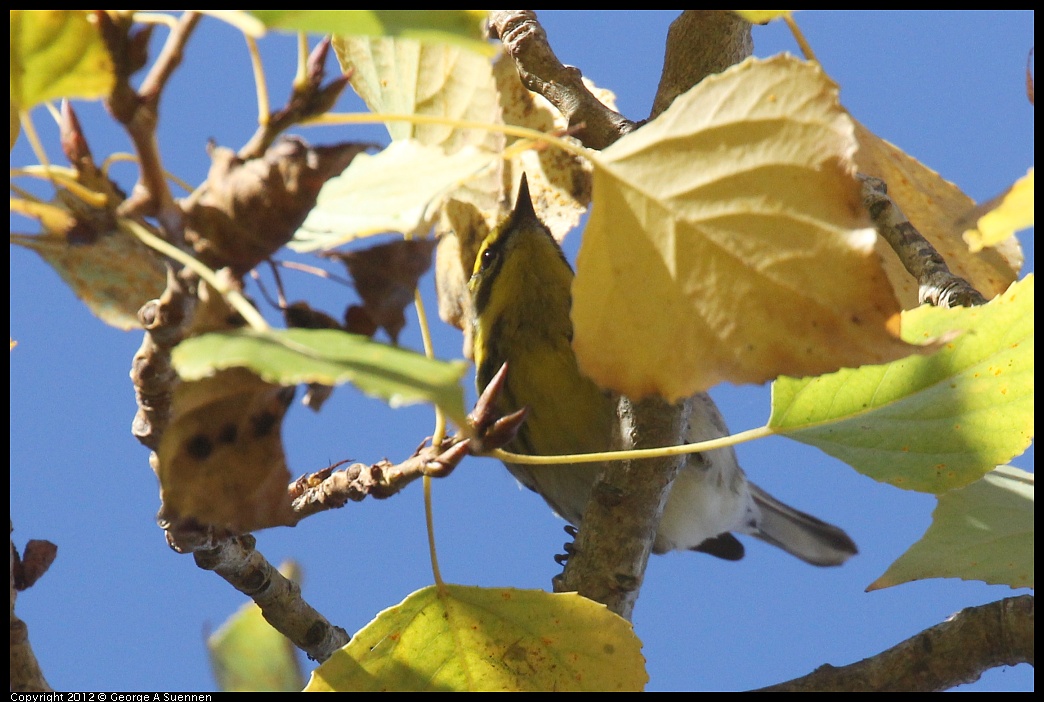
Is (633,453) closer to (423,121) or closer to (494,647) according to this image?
(494,647)

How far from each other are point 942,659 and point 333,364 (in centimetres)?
92

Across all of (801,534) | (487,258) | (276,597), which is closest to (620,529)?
(276,597)

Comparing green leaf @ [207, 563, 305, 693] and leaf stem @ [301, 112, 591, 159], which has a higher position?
leaf stem @ [301, 112, 591, 159]

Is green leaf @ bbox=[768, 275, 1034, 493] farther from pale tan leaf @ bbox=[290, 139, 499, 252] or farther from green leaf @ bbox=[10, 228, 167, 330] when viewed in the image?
green leaf @ bbox=[10, 228, 167, 330]

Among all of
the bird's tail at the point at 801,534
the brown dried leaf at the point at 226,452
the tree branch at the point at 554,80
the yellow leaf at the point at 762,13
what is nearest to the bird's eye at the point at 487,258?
the tree branch at the point at 554,80

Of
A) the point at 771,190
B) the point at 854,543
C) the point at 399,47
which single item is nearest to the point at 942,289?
the point at 771,190

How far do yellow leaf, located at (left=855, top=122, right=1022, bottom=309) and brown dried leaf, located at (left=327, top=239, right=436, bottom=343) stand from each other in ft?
2.47

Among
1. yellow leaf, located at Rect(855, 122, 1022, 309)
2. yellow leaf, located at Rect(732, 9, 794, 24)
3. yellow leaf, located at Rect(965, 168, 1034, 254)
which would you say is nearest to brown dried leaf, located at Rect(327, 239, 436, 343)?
yellow leaf, located at Rect(732, 9, 794, 24)

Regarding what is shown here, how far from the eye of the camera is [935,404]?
3.10 ft

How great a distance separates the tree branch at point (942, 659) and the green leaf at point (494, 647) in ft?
0.90

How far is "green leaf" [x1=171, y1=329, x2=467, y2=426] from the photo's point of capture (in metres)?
0.49

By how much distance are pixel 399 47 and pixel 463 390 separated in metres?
0.60

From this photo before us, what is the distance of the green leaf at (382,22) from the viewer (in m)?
0.53

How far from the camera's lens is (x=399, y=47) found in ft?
3.27
